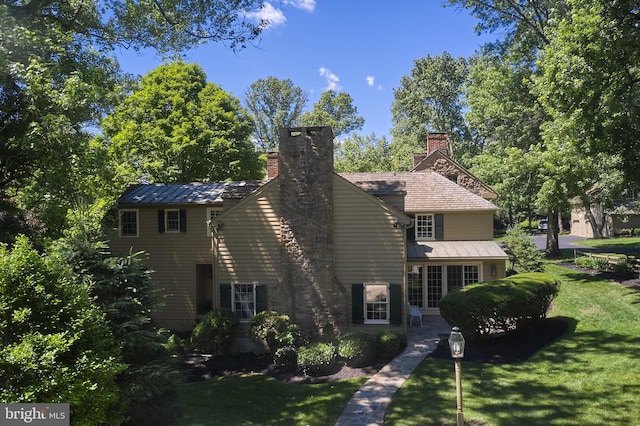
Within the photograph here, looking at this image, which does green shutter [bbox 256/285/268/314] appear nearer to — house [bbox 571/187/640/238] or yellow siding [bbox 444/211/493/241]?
yellow siding [bbox 444/211/493/241]

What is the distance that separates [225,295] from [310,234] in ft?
13.8

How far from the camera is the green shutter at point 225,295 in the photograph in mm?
15523

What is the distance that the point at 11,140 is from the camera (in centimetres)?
1138

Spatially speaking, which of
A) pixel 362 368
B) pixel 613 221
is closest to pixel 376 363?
pixel 362 368

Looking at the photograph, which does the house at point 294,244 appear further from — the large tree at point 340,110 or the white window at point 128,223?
the large tree at point 340,110

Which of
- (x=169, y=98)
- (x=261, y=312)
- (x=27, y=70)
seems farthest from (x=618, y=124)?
(x=169, y=98)

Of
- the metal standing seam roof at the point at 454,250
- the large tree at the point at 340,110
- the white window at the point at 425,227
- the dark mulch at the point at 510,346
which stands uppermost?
the large tree at the point at 340,110

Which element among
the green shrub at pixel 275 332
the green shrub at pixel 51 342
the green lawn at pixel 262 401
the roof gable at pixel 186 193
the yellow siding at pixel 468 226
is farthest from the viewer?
the yellow siding at pixel 468 226

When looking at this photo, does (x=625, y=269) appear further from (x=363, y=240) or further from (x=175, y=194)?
(x=175, y=194)

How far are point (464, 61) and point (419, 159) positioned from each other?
29145 millimetres

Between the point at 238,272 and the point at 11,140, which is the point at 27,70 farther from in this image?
the point at 238,272

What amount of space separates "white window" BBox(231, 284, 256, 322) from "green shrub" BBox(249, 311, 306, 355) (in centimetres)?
124

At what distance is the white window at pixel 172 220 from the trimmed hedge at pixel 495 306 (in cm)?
1145

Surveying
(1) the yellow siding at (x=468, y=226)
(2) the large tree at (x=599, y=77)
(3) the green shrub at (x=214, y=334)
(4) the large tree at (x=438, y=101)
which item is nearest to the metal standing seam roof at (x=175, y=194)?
(3) the green shrub at (x=214, y=334)
